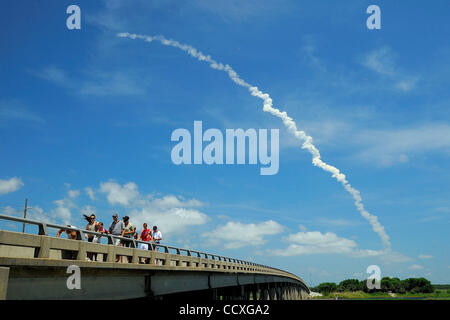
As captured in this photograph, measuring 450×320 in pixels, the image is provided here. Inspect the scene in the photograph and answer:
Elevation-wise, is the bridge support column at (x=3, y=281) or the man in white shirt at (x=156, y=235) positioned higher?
the man in white shirt at (x=156, y=235)

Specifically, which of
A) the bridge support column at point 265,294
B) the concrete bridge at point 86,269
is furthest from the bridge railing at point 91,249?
the bridge support column at point 265,294

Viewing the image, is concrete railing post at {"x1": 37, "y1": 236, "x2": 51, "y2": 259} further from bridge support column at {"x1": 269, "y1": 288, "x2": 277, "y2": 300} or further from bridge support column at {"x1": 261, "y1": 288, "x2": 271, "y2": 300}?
bridge support column at {"x1": 269, "y1": 288, "x2": 277, "y2": 300}

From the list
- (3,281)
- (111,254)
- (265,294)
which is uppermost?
(111,254)

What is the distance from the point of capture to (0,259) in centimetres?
1177

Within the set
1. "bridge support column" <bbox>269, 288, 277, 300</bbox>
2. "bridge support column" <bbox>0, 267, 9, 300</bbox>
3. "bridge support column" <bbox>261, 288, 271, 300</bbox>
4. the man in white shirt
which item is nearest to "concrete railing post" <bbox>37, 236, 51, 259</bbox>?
"bridge support column" <bbox>0, 267, 9, 300</bbox>

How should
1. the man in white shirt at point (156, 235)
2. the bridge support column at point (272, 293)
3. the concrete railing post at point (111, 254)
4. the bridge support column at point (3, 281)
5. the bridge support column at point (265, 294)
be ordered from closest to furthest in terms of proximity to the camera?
the bridge support column at point (3, 281) < the concrete railing post at point (111, 254) < the man in white shirt at point (156, 235) < the bridge support column at point (265, 294) < the bridge support column at point (272, 293)

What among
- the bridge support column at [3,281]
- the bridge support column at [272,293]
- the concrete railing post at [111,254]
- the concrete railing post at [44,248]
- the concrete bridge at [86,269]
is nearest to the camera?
the bridge support column at [3,281]

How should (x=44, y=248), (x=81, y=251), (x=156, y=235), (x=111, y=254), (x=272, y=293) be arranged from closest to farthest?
(x=44, y=248) → (x=81, y=251) → (x=111, y=254) → (x=156, y=235) → (x=272, y=293)

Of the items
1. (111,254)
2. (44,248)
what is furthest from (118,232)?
(44,248)

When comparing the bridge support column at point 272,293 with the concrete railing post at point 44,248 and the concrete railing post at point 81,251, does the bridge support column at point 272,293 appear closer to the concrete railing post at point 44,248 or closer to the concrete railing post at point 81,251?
the concrete railing post at point 81,251

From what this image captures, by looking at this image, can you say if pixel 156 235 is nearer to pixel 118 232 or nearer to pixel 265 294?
pixel 118 232
